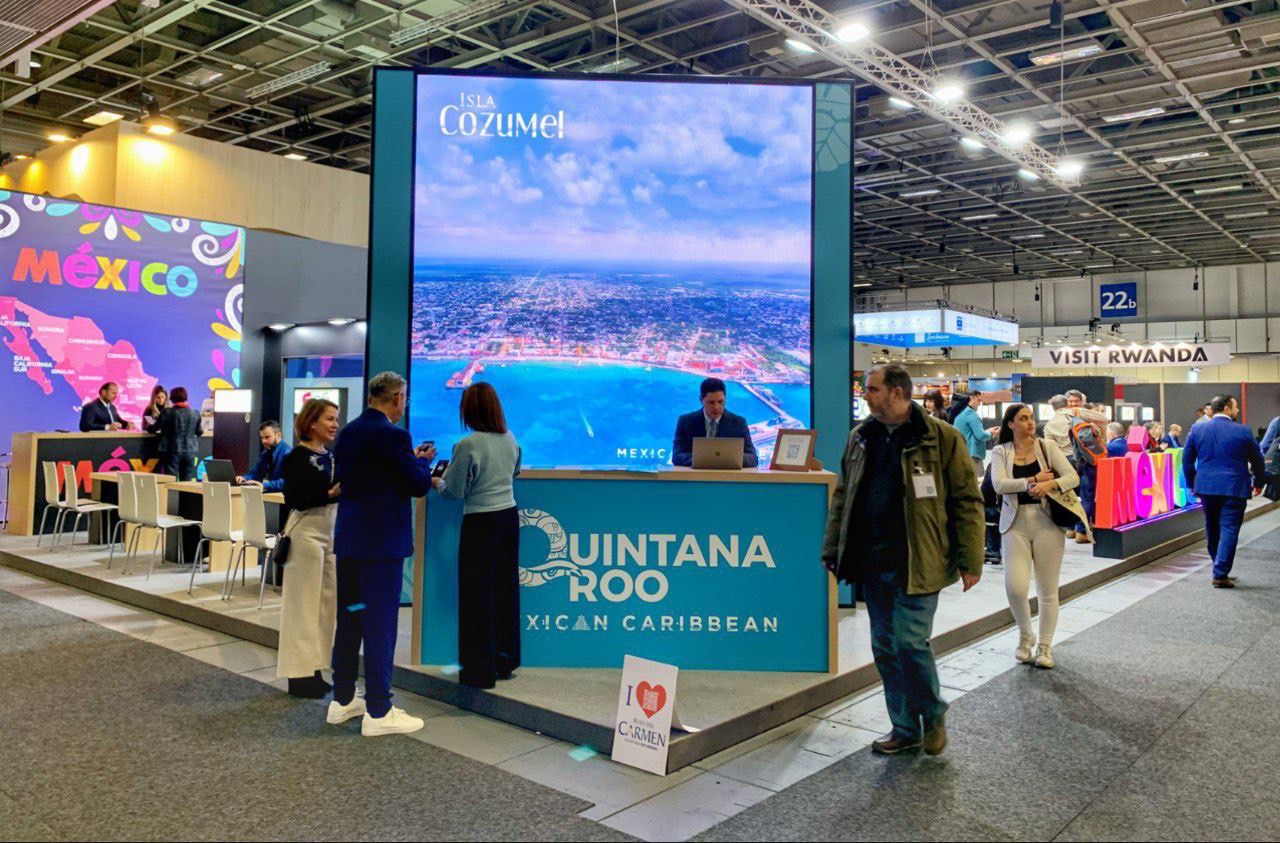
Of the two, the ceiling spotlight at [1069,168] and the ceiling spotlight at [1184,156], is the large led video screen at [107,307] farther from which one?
the ceiling spotlight at [1184,156]

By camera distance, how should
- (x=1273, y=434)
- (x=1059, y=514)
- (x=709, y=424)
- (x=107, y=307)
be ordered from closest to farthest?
1. (x=1059, y=514)
2. (x=709, y=424)
3. (x=1273, y=434)
4. (x=107, y=307)

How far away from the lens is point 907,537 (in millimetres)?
3145

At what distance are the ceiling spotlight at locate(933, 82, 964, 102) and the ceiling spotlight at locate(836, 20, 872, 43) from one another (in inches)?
60.3

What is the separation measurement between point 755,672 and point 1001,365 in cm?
2859

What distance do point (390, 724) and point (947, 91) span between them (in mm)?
8505

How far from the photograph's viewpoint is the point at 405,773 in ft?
10.00

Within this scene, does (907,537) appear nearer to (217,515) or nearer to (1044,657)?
(1044,657)

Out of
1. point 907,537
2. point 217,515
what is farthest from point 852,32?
point 217,515

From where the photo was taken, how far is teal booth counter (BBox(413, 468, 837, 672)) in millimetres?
3980

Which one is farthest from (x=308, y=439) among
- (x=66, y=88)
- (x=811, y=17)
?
(x=66, y=88)

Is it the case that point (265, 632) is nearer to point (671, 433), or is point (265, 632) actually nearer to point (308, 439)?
point (308, 439)

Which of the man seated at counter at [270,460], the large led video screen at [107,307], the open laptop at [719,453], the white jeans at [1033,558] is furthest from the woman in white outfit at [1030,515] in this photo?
the large led video screen at [107,307]

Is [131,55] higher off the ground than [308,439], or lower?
higher

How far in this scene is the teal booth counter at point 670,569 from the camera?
3.98 meters
